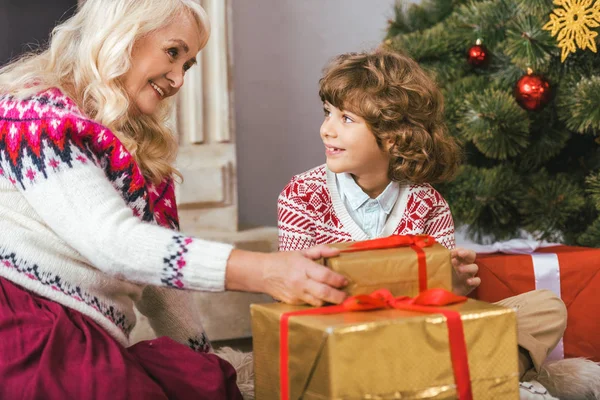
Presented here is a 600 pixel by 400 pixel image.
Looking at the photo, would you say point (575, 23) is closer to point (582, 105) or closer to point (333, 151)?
point (582, 105)

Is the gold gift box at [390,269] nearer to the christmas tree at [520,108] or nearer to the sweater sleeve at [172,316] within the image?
the sweater sleeve at [172,316]

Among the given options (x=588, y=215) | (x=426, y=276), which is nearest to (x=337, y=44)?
(x=588, y=215)

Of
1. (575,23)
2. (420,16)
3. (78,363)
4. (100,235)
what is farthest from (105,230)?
(420,16)

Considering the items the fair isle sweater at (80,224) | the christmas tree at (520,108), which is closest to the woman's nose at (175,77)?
the fair isle sweater at (80,224)

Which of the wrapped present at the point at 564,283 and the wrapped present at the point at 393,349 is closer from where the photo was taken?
the wrapped present at the point at 393,349

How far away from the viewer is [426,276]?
1.01 meters

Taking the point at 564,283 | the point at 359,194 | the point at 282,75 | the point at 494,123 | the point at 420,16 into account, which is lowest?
the point at 564,283

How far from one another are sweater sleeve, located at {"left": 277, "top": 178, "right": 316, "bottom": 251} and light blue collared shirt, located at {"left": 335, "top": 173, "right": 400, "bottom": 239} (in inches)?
3.3

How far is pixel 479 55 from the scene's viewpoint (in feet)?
5.85

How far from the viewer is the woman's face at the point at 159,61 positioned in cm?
123

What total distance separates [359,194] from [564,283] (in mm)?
485

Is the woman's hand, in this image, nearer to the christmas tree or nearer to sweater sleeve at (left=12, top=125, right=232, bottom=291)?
sweater sleeve at (left=12, top=125, right=232, bottom=291)

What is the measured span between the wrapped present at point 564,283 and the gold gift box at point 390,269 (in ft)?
2.06

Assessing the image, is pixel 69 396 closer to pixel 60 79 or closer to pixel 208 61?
pixel 60 79
